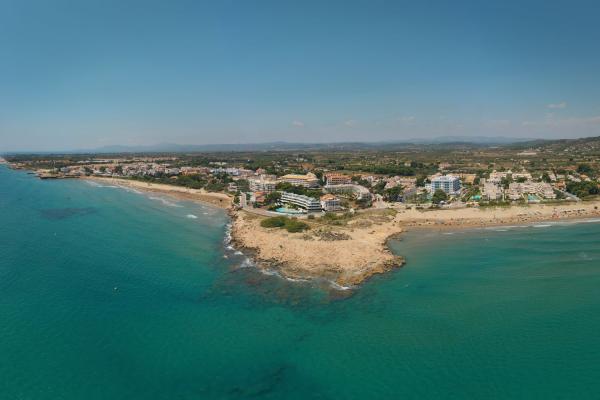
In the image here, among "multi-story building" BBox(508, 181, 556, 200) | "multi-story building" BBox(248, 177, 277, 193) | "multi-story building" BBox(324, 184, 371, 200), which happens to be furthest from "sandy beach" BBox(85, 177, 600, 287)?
"multi-story building" BBox(248, 177, 277, 193)

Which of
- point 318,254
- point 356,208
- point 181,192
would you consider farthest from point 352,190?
point 318,254

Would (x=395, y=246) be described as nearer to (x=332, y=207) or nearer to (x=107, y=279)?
(x=332, y=207)

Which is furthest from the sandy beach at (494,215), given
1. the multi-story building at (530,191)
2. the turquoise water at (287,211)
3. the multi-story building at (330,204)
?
the turquoise water at (287,211)

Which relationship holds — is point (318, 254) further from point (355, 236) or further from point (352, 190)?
point (352, 190)

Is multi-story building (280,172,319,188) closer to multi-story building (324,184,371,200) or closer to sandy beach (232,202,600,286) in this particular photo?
multi-story building (324,184,371,200)

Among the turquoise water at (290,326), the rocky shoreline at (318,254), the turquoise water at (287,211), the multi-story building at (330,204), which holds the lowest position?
the turquoise water at (290,326)

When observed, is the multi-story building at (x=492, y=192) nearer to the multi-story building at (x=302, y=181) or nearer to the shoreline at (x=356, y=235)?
the shoreline at (x=356, y=235)

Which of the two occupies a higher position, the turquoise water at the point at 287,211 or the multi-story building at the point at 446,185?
the multi-story building at the point at 446,185

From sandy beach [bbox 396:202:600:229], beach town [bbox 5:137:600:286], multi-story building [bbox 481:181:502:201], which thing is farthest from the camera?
multi-story building [bbox 481:181:502:201]

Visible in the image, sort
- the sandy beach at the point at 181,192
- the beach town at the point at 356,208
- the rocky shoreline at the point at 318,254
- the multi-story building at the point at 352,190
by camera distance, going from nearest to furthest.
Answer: the rocky shoreline at the point at 318,254, the beach town at the point at 356,208, the multi-story building at the point at 352,190, the sandy beach at the point at 181,192
